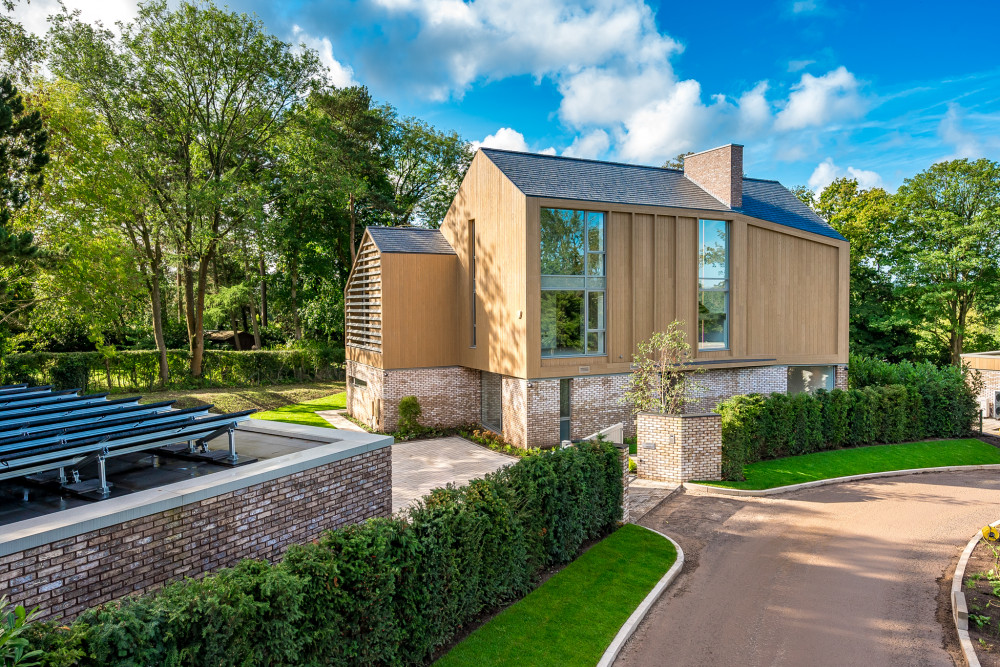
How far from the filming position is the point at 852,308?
3359cm

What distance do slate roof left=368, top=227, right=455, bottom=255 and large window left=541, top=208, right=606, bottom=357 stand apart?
4.91 metres

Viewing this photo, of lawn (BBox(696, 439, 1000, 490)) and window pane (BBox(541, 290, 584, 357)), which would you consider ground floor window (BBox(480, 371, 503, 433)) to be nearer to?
window pane (BBox(541, 290, 584, 357))

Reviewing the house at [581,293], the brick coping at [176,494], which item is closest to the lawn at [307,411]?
the house at [581,293]

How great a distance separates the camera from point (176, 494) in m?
5.92

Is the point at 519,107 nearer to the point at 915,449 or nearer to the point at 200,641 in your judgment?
the point at 915,449

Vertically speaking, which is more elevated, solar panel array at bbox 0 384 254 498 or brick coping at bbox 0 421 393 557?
solar panel array at bbox 0 384 254 498

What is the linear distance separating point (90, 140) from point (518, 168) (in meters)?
17.9

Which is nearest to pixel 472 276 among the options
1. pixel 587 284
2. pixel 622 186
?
pixel 587 284

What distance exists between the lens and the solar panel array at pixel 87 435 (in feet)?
18.5

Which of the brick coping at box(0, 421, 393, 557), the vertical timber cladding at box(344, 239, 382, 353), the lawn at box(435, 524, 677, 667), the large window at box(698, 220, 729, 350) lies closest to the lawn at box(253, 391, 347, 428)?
the vertical timber cladding at box(344, 239, 382, 353)

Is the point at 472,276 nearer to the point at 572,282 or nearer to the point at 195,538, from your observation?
the point at 572,282

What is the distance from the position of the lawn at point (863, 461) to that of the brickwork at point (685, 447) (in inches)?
19.9

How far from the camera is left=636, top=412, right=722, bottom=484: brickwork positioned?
46.7 feet

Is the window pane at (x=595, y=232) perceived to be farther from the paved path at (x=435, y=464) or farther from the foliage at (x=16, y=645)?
the foliage at (x=16, y=645)
